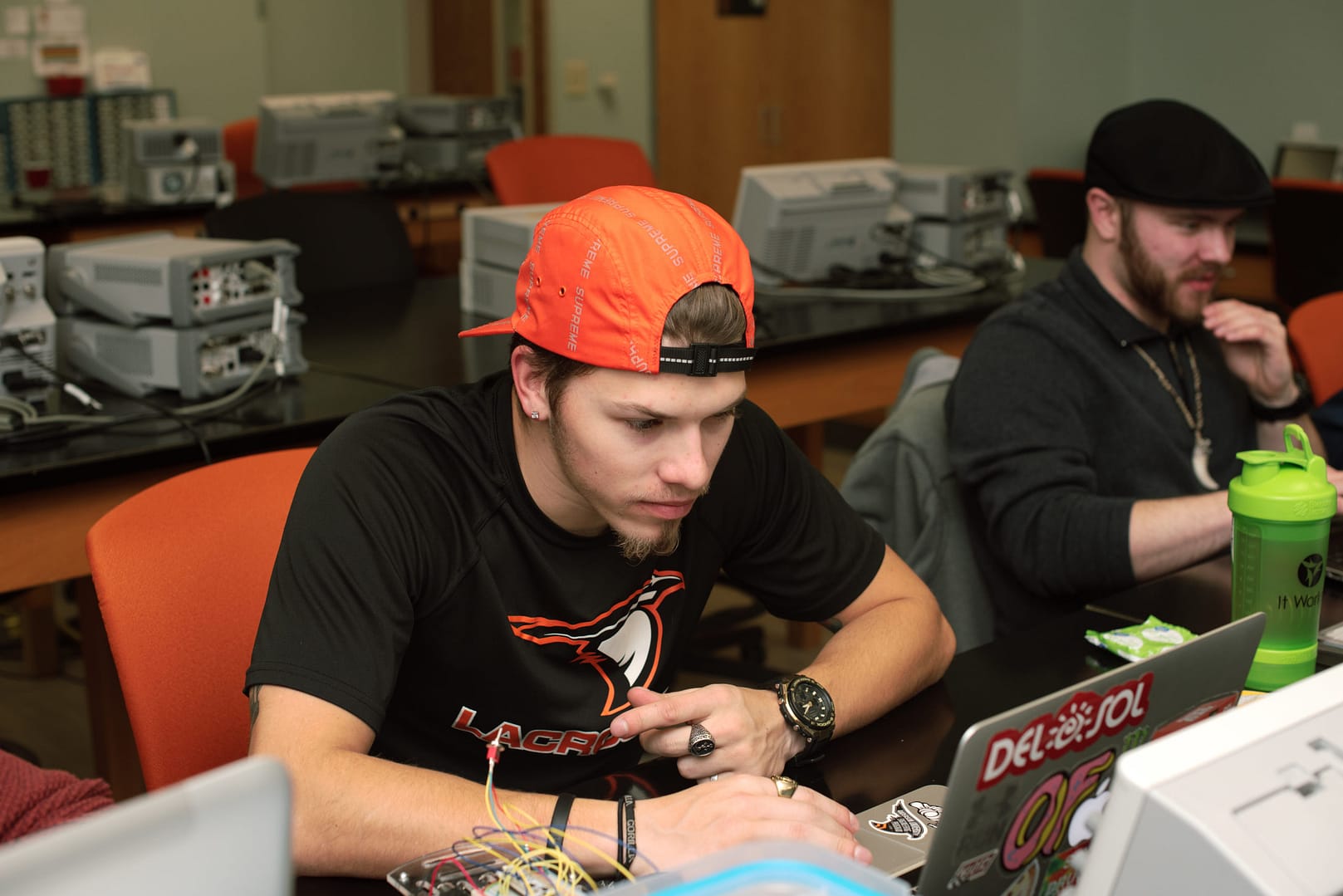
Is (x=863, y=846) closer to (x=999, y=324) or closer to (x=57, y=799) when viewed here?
(x=57, y=799)

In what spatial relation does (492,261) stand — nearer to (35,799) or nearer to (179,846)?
(35,799)

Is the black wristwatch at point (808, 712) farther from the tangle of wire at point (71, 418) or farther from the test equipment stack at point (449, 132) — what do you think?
the test equipment stack at point (449, 132)

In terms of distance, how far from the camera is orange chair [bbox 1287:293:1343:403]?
8.47 feet

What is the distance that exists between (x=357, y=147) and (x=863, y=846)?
440cm

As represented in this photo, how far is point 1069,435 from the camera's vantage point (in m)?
1.87

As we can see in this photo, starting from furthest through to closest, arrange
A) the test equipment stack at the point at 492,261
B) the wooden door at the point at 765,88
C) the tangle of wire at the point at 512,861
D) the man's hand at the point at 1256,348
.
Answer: the wooden door at the point at 765,88
the test equipment stack at the point at 492,261
the man's hand at the point at 1256,348
the tangle of wire at the point at 512,861

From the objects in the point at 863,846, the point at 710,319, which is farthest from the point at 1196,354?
the point at 863,846

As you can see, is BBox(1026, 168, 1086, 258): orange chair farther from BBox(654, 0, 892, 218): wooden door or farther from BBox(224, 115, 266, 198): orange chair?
BBox(224, 115, 266, 198): orange chair

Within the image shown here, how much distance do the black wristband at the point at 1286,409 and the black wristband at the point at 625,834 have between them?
145cm

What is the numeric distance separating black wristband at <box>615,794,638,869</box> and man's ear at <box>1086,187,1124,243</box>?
1296 millimetres

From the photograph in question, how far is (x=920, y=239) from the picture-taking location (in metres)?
3.85

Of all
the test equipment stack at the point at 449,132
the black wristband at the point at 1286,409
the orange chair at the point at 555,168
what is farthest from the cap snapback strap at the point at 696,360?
the test equipment stack at the point at 449,132

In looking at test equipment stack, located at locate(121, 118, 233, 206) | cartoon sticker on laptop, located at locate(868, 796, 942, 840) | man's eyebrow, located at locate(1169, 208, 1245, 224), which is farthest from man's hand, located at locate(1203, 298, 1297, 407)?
test equipment stack, located at locate(121, 118, 233, 206)

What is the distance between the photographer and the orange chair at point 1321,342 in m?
2.58
